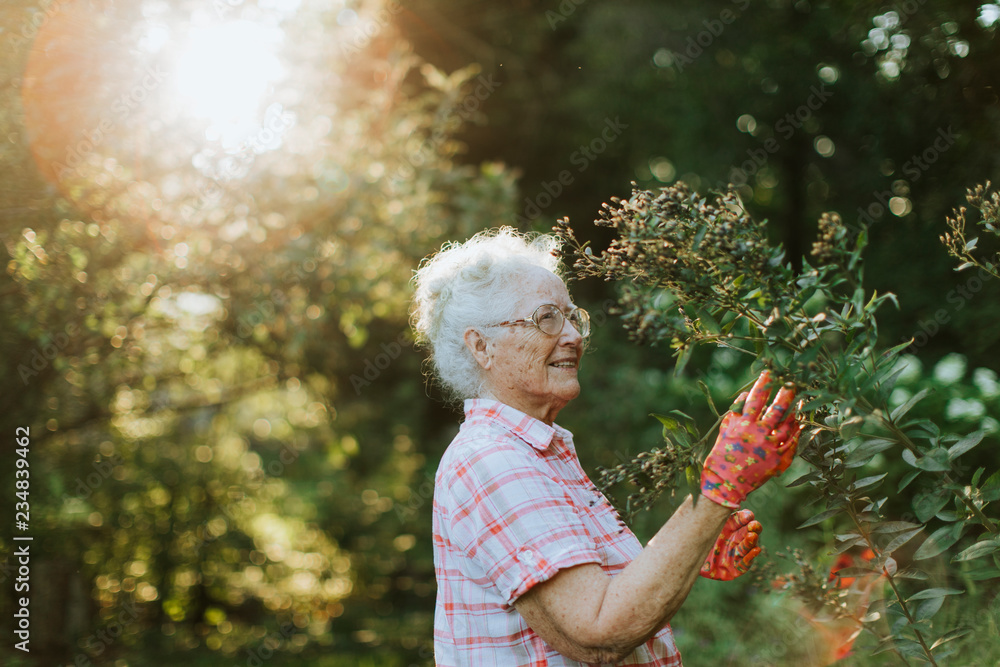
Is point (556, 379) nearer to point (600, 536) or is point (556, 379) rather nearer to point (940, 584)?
point (600, 536)

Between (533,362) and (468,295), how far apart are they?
0.26 metres

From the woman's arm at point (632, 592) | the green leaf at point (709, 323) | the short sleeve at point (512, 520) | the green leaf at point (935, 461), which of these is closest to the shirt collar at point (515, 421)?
the short sleeve at point (512, 520)

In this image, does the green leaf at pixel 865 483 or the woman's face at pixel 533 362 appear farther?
the woman's face at pixel 533 362

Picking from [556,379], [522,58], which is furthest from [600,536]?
[522,58]

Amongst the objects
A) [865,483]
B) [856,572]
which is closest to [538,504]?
[865,483]

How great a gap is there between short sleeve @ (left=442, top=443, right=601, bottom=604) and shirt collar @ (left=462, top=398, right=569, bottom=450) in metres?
0.11

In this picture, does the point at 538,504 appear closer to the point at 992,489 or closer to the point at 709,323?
the point at 709,323

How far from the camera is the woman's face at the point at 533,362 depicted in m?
1.75

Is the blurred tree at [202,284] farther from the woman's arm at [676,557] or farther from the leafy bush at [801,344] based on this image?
the woman's arm at [676,557]

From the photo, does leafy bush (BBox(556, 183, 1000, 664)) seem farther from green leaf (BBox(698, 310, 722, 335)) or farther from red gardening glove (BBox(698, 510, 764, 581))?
red gardening glove (BBox(698, 510, 764, 581))

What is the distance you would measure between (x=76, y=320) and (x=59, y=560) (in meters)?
1.68

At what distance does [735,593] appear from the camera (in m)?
4.29

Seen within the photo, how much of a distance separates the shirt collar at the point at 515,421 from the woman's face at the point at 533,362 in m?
0.05

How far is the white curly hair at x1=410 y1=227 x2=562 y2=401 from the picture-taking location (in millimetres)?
1811
